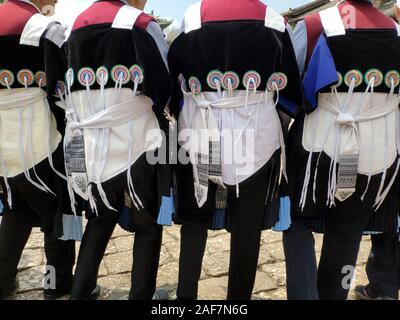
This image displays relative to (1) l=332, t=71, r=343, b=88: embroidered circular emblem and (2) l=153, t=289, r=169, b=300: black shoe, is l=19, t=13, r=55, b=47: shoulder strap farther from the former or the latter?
(2) l=153, t=289, r=169, b=300: black shoe

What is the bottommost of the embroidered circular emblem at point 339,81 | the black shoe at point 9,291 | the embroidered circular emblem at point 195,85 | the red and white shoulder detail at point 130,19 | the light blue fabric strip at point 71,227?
the black shoe at point 9,291

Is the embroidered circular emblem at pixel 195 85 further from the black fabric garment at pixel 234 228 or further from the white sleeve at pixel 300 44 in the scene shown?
the white sleeve at pixel 300 44

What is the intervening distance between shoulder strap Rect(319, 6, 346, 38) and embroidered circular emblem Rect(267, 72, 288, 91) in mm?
275

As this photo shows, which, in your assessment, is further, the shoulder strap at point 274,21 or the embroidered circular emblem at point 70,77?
the embroidered circular emblem at point 70,77

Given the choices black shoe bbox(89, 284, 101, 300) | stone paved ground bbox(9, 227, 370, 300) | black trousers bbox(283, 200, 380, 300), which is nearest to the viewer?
black trousers bbox(283, 200, 380, 300)

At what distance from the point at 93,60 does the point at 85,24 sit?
17cm

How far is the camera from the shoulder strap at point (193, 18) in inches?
73.5

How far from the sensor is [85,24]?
6.18 feet

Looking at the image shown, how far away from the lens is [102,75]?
1.88m

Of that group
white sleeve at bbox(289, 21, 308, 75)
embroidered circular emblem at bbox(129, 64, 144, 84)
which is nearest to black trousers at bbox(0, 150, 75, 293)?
embroidered circular emblem at bbox(129, 64, 144, 84)

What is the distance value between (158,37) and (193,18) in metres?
0.19

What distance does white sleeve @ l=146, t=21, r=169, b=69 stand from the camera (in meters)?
1.90

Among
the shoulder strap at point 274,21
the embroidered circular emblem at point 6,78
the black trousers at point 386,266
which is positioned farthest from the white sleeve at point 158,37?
the black trousers at point 386,266

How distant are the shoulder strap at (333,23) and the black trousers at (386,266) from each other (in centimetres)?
127
